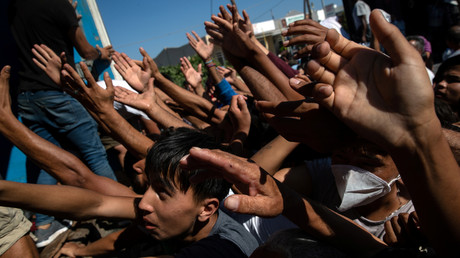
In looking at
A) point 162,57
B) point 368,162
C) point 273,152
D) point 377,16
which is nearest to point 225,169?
point 377,16

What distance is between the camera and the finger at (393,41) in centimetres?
72

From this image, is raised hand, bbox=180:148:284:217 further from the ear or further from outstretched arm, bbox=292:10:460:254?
the ear

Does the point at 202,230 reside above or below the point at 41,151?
below

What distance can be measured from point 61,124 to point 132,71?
0.85 meters

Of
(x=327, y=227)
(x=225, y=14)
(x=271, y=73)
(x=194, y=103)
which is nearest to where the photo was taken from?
(x=327, y=227)

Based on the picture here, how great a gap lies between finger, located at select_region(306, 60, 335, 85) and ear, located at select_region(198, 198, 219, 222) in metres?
0.95

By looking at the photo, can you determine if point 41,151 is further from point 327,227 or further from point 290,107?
point 327,227

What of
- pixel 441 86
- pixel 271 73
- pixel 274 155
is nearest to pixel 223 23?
pixel 271 73

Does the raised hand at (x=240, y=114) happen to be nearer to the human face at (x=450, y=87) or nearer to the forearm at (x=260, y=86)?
the forearm at (x=260, y=86)

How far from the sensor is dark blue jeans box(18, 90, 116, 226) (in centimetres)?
272

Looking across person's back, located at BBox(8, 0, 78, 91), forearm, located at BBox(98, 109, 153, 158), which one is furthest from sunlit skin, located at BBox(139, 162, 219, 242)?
person's back, located at BBox(8, 0, 78, 91)

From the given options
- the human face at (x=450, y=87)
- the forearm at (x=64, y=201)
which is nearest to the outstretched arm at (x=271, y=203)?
the forearm at (x=64, y=201)

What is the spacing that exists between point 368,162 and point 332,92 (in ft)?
2.18

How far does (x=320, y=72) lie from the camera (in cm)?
91
